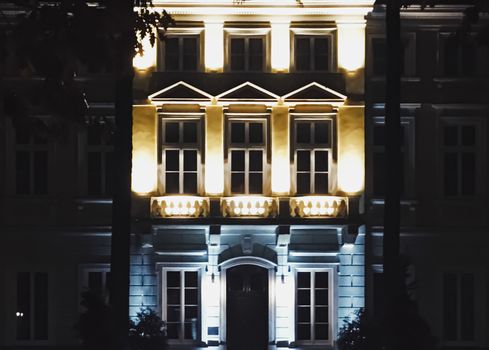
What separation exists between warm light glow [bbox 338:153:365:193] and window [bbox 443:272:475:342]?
332 centimetres

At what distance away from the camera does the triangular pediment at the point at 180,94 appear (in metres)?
26.2

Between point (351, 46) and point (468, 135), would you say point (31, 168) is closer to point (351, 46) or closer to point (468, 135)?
point (351, 46)

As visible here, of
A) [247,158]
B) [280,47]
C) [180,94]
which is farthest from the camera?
[280,47]

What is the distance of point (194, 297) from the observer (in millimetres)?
26594

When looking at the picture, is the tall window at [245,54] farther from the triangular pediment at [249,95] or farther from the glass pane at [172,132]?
the glass pane at [172,132]

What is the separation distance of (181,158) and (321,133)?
3.53 meters

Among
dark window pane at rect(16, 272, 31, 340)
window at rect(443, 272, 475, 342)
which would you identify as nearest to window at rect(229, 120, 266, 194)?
window at rect(443, 272, 475, 342)

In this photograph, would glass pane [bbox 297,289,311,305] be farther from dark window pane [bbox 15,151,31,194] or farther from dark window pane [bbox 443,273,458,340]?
dark window pane [bbox 15,151,31,194]

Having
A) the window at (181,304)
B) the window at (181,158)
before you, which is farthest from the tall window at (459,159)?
the window at (181,304)

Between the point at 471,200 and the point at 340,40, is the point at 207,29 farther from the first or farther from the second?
the point at 471,200

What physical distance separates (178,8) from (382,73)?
17.8ft

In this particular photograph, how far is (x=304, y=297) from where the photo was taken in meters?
26.5

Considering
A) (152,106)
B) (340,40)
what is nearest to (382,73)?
(340,40)

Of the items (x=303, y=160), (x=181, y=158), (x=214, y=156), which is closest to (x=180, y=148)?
(x=181, y=158)
